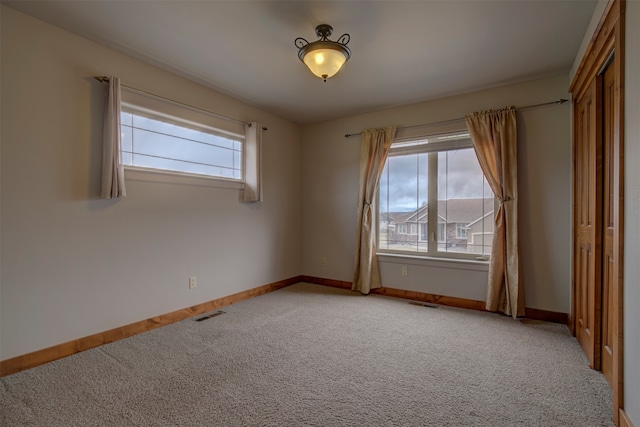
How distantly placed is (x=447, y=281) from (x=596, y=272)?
64.9 inches

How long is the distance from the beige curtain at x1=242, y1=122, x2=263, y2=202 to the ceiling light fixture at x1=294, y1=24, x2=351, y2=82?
5.28ft

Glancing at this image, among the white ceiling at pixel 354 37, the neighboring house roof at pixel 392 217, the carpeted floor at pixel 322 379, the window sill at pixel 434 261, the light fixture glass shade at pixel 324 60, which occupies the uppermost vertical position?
the white ceiling at pixel 354 37

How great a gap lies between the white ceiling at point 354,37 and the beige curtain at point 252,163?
595mm

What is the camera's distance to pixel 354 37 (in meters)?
2.45

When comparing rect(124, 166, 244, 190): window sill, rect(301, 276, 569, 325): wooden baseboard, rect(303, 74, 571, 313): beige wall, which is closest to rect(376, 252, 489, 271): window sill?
rect(303, 74, 571, 313): beige wall

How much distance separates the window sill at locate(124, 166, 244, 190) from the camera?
2.76m

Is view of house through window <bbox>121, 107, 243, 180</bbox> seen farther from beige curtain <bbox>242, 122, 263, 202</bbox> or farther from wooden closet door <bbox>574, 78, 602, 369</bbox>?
wooden closet door <bbox>574, 78, 602, 369</bbox>

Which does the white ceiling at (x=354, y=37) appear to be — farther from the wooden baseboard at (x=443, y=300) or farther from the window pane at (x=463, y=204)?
the wooden baseboard at (x=443, y=300)

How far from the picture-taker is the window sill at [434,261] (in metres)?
3.49

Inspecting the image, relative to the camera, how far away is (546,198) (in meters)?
3.13

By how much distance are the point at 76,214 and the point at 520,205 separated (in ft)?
13.8

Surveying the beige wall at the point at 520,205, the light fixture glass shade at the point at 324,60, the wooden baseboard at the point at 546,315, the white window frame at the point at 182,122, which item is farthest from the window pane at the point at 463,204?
the white window frame at the point at 182,122

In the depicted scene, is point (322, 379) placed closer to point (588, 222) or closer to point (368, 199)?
point (588, 222)

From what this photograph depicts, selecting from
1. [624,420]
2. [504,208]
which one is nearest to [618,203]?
[624,420]
